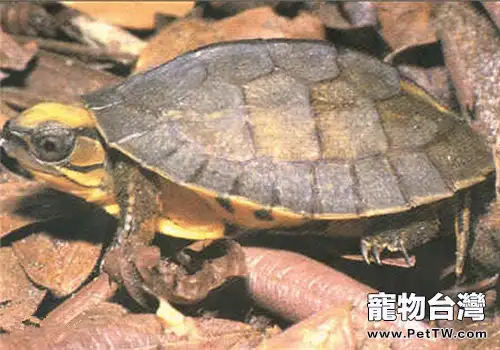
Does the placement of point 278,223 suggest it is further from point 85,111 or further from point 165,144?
point 85,111

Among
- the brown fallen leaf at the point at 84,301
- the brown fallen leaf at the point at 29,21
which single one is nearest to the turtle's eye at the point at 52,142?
the brown fallen leaf at the point at 84,301

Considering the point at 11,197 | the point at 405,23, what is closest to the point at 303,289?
the point at 11,197

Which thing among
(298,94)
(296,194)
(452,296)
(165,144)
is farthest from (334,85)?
(452,296)

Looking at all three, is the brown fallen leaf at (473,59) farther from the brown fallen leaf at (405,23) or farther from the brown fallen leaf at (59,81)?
the brown fallen leaf at (59,81)

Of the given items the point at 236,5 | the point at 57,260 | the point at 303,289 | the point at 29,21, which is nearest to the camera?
the point at 303,289

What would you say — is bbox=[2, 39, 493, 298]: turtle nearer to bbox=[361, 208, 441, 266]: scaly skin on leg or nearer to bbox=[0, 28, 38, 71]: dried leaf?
bbox=[361, 208, 441, 266]: scaly skin on leg

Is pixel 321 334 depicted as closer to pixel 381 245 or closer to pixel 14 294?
pixel 381 245
